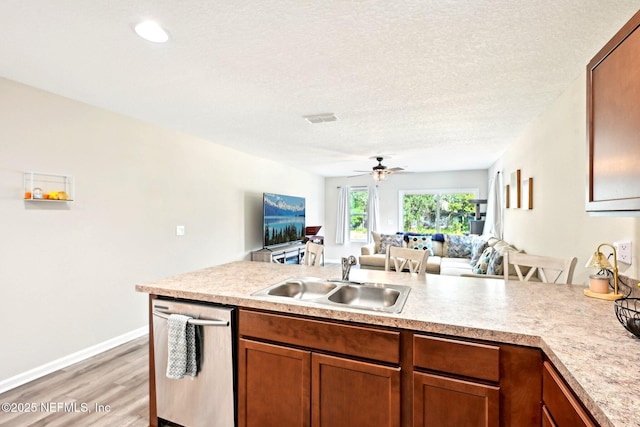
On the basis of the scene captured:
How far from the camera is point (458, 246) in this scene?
6152mm

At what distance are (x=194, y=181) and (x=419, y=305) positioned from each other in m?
3.42

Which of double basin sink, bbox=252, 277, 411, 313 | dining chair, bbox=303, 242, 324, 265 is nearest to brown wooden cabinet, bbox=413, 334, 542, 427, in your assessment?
double basin sink, bbox=252, 277, 411, 313

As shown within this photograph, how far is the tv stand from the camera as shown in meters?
4.98

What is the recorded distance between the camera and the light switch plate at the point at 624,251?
1614 mm

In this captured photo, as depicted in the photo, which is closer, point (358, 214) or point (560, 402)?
point (560, 402)

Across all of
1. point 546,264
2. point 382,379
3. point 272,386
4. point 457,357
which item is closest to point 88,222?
point 272,386

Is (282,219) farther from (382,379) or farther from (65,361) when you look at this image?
(382,379)

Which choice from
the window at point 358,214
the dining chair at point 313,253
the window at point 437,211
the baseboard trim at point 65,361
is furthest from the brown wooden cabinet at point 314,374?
the window at point 358,214

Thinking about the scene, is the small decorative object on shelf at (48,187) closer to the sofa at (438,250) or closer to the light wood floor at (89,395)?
the light wood floor at (89,395)

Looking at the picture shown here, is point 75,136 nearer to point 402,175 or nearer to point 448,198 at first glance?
point 402,175

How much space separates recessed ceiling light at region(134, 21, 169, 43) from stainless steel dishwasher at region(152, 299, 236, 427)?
1.54 m

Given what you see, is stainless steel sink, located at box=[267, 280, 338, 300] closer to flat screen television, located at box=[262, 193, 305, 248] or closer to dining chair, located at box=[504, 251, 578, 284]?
dining chair, located at box=[504, 251, 578, 284]

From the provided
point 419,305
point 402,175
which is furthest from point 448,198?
point 419,305

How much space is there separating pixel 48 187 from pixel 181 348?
198 centimetres
